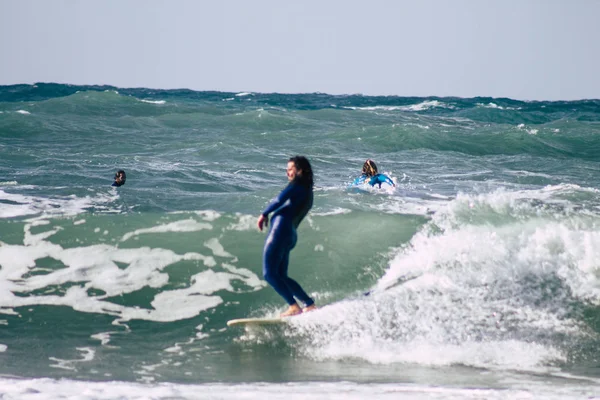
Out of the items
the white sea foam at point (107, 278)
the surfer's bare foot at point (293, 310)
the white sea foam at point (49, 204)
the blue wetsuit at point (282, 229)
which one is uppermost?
the blue wetsuit at point (282, 229)

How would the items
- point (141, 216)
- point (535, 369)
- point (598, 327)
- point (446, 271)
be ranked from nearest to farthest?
point (535, 369) < point (598, 327) < point (446, 271) < point (141, 216)

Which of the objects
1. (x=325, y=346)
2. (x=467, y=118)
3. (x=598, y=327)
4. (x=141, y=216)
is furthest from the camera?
(x=467, y=118)

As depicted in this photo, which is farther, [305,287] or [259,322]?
[305,287]

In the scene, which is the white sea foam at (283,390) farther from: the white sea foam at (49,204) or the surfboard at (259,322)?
the white sea foam at (49,204)

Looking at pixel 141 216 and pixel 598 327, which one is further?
pixel 141 216

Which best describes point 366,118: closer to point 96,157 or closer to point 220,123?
point 220,123

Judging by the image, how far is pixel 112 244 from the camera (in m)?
10.4

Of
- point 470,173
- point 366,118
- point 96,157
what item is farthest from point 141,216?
point 366,118

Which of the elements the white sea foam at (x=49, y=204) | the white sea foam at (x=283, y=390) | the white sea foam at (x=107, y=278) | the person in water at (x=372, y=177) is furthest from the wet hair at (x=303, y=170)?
the person in water at (x=372, y=177)

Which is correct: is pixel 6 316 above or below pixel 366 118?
below

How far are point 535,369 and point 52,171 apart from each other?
44.3 feet

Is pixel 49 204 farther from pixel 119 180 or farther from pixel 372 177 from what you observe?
pixel 372 177

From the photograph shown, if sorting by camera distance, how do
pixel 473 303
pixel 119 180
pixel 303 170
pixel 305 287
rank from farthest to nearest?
pixel 119 180
pixel 305 287
pixel 473 303
pixel 303 170

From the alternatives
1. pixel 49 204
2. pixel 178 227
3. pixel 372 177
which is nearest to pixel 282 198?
pixel 178 227
